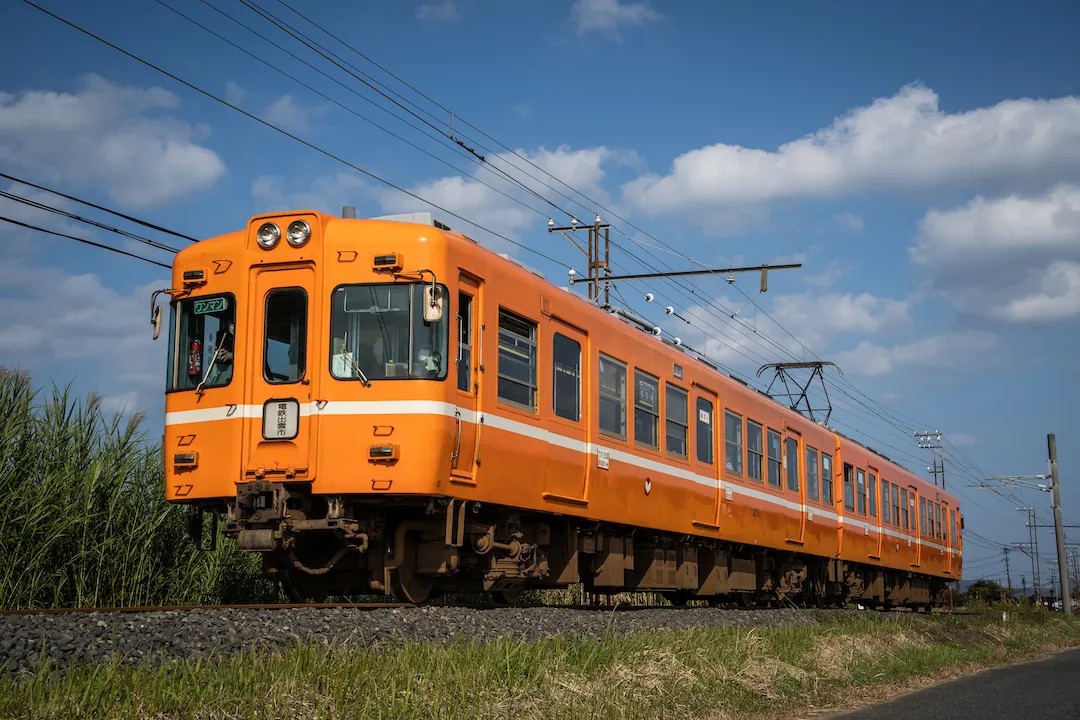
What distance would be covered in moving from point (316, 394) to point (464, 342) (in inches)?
52.1

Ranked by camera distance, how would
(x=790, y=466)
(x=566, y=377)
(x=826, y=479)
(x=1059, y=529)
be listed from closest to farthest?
(x=566, y=377) → (x=790, y=466) → (x=826, y=479) → (x=1059, y=529)

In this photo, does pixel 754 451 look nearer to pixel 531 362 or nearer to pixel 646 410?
pixel 646 410

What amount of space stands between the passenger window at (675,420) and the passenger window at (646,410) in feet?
1.12

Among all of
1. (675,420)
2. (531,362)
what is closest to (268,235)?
(531,362)

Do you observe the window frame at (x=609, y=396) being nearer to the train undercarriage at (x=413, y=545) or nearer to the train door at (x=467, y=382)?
the train undercarriage at (x=413, y=545)

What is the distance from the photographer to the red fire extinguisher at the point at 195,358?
9.69 metres

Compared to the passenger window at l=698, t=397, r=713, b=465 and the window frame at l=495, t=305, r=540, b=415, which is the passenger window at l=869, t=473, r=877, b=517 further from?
the window frame at l=495, t=305, r=540, b=415

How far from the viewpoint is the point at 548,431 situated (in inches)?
414

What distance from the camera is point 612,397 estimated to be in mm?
12141

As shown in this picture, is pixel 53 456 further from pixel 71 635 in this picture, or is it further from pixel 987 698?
pixel 987 698

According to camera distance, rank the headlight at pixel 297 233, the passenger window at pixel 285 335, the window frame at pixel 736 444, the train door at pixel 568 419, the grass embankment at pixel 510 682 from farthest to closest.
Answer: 1. the window frame at pixel 736 444
2. the train door at pixel 568 419
3. the headlight at pixel 297 233
4. the passenger window at pixel 285 335
5. the grass embankment at pixel 510 682

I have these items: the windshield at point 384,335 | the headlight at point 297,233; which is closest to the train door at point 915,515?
Answer: the windshield at point 384,335

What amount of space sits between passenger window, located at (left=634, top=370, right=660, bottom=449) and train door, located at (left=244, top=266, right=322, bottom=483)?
15.3 feet

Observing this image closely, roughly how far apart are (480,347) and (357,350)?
1.07m
